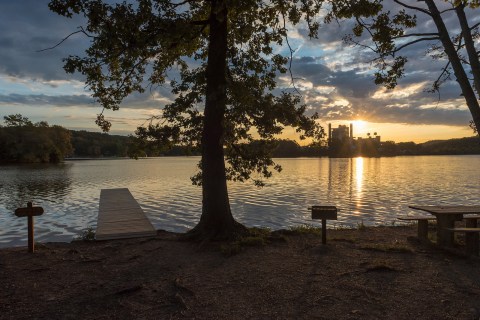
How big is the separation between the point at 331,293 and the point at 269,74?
717 centimetres

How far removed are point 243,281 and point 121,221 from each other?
8316mm

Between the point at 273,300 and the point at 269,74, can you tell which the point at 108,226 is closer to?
the point at 269,74

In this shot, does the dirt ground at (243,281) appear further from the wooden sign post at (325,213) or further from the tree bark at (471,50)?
the tree bark at (471,50)

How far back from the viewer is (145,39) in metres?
9.69

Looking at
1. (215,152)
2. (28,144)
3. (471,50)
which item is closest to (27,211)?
(215,152)

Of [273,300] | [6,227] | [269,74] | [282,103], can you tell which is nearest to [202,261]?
[273,300]

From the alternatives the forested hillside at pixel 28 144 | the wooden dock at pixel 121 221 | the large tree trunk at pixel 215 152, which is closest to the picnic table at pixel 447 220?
the large tree trunk at pixel 215 152

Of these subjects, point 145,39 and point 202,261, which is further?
point 145,39

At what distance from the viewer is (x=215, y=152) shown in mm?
10898

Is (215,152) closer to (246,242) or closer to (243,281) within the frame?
(246,242)

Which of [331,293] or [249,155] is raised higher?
[249,155]

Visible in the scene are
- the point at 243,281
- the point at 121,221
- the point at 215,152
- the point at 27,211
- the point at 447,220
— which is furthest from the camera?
the point at 121,221

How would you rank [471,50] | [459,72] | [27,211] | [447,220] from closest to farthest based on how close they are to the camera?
[459,72]
[471,50]
[447,220]
[27,211]

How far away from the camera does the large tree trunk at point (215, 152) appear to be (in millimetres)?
10773
